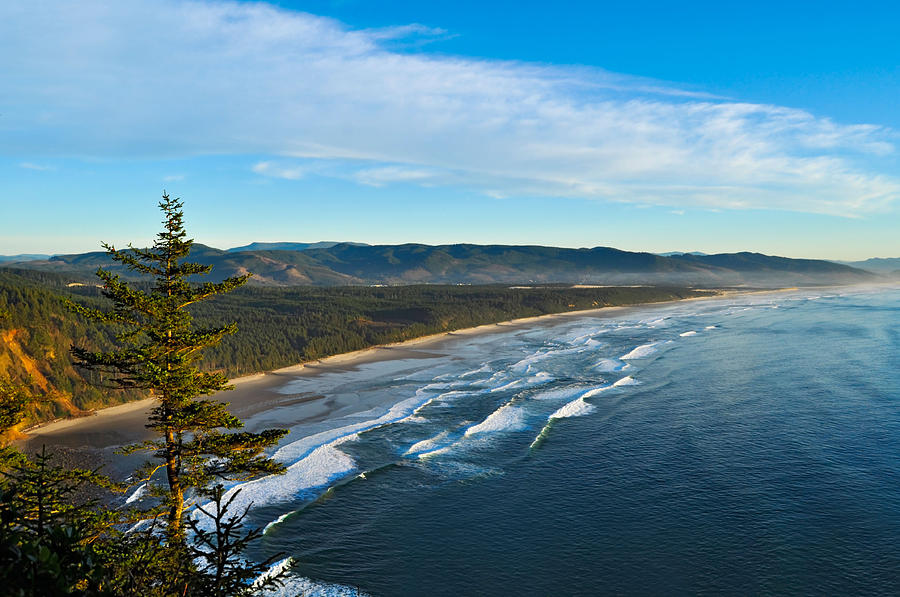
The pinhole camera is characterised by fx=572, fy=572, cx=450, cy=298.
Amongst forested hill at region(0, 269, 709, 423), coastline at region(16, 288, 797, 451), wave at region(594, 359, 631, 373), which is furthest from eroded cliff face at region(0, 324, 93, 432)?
wave at region(594, 359, 631, 373)

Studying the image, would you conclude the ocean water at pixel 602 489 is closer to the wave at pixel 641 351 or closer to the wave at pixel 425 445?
the wave at pixel 425 445

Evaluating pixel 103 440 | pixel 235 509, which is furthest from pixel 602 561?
pixel 103 440

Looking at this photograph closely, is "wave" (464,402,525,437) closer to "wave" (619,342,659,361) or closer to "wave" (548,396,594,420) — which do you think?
"wave" (548,396,594,420)

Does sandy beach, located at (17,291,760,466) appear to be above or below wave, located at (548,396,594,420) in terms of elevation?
below

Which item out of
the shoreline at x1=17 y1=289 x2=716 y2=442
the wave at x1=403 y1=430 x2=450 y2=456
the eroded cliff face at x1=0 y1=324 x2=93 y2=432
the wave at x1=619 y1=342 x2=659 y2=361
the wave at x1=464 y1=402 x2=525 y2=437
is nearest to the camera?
the wave at x1=403 y1=430 x2=450 y2=456

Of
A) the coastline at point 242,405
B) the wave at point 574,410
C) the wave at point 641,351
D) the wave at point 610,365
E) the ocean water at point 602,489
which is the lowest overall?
the coastline at point 242,405

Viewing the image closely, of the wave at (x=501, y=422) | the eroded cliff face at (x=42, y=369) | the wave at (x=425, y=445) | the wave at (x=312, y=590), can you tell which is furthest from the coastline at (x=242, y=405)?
the wave at (x=501, y=422)
